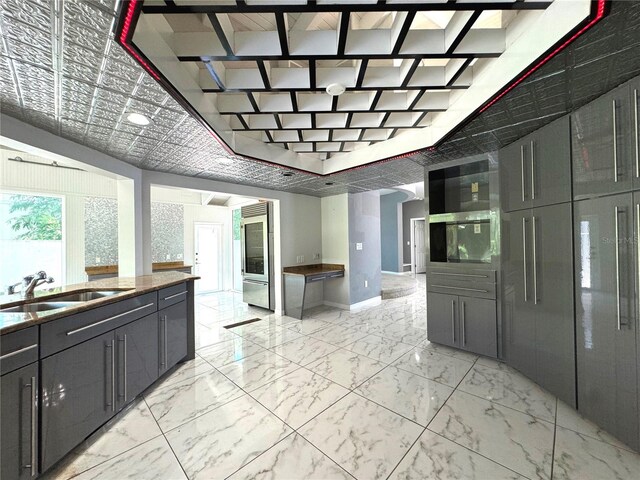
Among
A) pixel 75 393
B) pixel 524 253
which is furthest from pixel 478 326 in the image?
pixel 75 393

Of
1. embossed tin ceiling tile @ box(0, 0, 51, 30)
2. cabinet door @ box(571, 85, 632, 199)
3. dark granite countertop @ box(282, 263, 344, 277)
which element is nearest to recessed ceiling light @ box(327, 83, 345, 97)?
embossed tin ceiling tile @ box(0, 0, 51, 30)

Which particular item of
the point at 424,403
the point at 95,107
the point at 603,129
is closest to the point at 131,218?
the point at 95,107

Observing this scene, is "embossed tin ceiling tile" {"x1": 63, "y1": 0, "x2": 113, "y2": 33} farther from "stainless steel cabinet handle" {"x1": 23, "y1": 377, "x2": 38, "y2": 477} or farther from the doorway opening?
the doorway opening

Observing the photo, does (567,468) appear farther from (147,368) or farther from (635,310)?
(147,368)

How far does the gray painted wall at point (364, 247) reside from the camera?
194 inches

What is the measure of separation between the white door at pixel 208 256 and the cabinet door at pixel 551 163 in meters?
6.63

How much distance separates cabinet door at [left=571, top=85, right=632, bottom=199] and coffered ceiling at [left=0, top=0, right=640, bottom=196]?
9 centimetres

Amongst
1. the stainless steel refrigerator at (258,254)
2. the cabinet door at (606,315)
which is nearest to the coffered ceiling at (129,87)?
the cabinet door at (606,315)

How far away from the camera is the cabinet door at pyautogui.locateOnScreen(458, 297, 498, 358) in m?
2.71

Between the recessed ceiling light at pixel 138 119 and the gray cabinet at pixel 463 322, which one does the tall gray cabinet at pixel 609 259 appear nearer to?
the gray cabinet at pixel 463 322

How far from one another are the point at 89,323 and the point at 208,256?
5.21 m

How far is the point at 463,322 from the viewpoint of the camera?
2.92m

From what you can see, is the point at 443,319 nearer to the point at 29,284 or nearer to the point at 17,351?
the point at 17,351

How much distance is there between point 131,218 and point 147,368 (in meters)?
1.78
